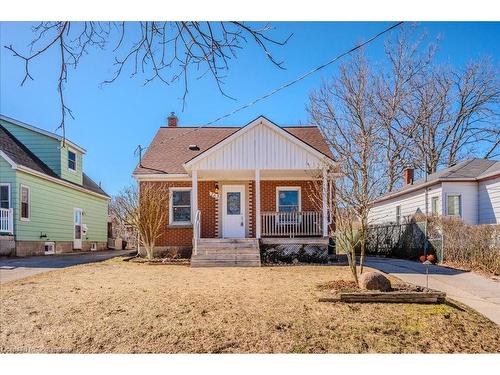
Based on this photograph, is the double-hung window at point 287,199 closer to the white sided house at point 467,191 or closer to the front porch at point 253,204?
the front porch at point 253,204

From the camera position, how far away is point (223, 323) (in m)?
3.55

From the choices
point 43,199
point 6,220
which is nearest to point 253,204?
point 43,199

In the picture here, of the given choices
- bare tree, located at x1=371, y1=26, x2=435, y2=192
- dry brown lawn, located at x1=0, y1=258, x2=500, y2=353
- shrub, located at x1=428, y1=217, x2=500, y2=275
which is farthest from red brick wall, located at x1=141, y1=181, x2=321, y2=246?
dry brown lawn, located at x1=0, y1=258, x2=500, y2=353

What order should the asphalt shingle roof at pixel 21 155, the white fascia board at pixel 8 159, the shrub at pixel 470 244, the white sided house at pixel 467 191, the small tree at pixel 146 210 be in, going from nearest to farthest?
the shrub at pixel 470 244 < the small tree at pixel 146 210 < the white sided house at pixel 467 191 < the white fascia board at pixel 8 159 < the asphalt shingle roof at pixel 21 155

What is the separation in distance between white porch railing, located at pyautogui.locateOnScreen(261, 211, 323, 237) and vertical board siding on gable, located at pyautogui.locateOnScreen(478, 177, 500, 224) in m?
3.99

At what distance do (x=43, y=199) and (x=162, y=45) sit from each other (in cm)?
906

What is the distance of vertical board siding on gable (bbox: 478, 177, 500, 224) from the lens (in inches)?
370

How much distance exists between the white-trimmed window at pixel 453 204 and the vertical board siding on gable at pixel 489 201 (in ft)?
1.62

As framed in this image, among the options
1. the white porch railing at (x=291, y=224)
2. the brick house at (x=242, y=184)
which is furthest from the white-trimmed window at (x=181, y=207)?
the white porch railing at (x=291, y=224)

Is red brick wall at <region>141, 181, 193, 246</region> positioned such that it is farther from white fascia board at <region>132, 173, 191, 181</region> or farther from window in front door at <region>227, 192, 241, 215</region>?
window in front door at <region>227, 192, 241, 215</region>

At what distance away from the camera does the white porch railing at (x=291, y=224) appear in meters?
9.95

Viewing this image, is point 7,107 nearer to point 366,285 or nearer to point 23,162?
point 366,285

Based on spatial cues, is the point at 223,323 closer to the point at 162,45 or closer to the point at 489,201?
the point at 162,45
